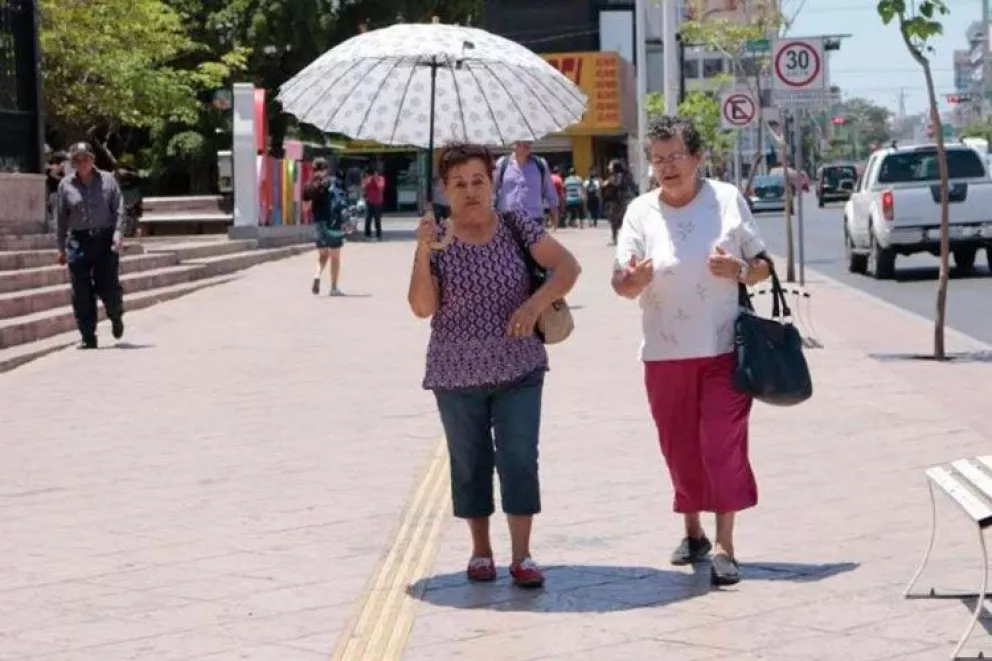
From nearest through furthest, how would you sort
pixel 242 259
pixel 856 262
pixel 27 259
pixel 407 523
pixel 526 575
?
pixel 526 575 → pixel 407 523 → pixel 27 259 → pixel 856 262 → pixel 242 259

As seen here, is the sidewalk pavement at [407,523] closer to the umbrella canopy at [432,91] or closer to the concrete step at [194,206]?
the umbrella canopy at [432,91]

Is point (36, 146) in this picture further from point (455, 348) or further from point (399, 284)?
point (455, 348)

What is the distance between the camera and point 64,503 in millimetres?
9898

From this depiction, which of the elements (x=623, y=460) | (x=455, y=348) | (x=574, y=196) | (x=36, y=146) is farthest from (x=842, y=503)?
(x=574, y=196)

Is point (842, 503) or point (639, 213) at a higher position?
point (639, 213)

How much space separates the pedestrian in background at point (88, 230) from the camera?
1742 cm

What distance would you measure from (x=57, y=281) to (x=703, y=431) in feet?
47.6

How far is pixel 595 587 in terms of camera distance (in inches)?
298

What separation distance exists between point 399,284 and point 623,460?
54.8 feet

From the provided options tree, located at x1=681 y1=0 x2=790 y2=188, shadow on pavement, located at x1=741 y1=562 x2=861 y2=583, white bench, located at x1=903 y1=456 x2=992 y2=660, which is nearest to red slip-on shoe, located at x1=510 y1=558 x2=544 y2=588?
shadow on pavement, located at x1=741 y1=562 x2=861 y2=583

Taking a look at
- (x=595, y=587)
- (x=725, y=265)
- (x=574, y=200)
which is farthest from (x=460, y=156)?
(x=574, y=200)

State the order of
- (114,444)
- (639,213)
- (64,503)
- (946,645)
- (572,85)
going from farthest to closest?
(114,444)
(64,503)
(572,85)
(639,213)
(946,645)

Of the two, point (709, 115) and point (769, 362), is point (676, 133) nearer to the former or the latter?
point (769, 362)

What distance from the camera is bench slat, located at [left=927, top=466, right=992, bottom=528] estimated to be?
5.99 metres
